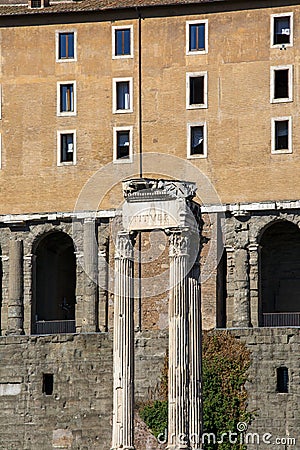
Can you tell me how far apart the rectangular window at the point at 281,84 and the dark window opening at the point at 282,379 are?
961 cm

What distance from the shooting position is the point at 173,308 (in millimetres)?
54219

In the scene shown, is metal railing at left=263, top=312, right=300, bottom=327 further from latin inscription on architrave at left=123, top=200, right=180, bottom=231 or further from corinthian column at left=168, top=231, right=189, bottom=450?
latin inscription on architrave at left=123, top=200, right=180, bottom=231

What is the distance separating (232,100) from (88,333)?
9.52 meters

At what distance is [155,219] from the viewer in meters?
54.3

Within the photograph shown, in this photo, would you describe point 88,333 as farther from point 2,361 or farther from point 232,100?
point 232,100

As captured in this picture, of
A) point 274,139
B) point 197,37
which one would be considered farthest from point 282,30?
point 274,139

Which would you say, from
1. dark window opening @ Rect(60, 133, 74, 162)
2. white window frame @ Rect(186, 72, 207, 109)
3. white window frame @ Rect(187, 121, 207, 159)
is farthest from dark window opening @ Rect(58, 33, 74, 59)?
white window frame @ Rect(187, 121, 207, 159)

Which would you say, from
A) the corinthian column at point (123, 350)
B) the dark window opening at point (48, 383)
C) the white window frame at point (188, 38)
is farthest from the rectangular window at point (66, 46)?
the corinthian column at point (123, 350)

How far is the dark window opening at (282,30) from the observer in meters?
72.0

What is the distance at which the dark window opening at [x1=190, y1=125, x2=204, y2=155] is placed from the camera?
2844 inches

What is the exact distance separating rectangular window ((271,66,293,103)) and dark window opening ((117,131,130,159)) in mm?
5416

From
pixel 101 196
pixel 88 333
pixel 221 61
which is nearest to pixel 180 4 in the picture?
pixel 221 61

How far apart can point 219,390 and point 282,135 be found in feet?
30.8

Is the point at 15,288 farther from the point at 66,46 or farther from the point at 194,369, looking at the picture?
the point at 194,369
